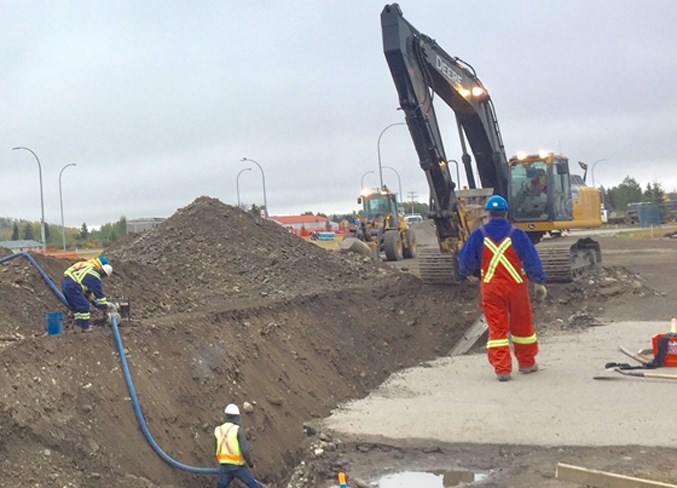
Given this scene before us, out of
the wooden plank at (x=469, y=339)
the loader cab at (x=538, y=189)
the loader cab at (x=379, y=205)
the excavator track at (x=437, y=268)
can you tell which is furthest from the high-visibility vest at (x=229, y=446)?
the loader cab at (x=379, y=205)

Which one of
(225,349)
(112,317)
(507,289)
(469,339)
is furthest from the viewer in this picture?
(469,339)

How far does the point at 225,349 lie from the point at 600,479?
6.04 meters

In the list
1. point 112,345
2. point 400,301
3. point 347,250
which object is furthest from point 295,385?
point 347,250

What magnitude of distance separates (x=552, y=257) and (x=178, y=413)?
830 cm

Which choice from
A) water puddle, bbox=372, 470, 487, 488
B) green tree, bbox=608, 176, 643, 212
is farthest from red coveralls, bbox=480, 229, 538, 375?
green tree, bbox=608, 176, 643, 212

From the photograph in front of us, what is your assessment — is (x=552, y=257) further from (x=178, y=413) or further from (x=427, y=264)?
(x=178, y=413)

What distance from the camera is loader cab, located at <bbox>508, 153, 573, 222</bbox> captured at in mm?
15039

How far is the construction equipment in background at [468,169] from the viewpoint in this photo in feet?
39.9

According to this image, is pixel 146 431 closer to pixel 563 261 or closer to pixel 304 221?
pixel 563 261

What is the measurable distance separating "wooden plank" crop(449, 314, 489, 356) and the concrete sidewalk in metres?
1.50

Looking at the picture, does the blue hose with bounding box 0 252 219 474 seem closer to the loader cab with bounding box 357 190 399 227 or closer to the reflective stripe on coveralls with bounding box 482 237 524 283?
the reflective stripe on coveralls with bounding box 482 237 524 283

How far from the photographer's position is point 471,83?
14.0 m

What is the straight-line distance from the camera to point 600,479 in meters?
4.86

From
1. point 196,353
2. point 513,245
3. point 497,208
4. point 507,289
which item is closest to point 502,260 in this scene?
point 513,245
